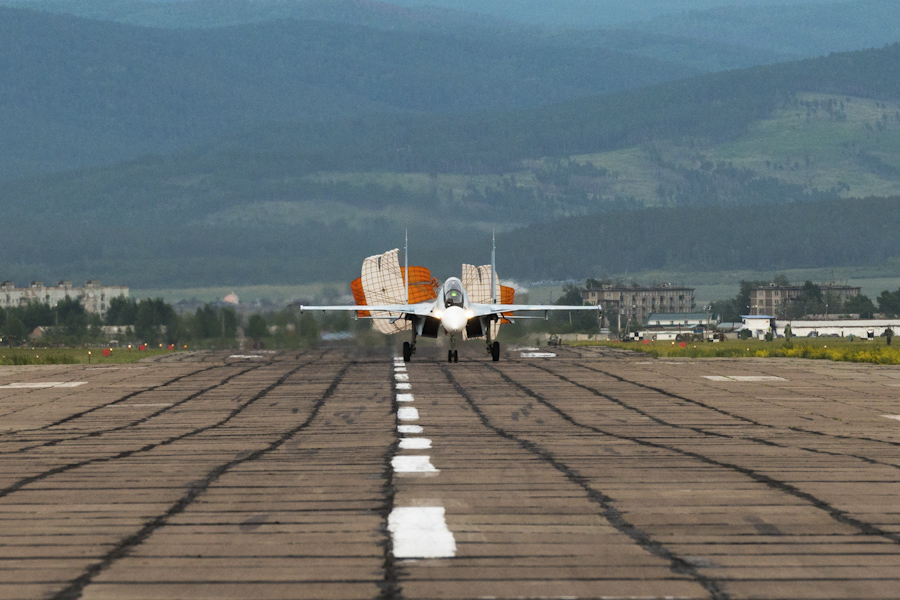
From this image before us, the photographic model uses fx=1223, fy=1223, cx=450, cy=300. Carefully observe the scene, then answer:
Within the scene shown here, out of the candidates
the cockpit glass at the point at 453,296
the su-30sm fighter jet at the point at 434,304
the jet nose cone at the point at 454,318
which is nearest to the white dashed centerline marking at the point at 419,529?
the jet nose cone at the point at 454,318

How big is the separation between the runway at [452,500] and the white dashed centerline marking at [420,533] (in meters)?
0.05

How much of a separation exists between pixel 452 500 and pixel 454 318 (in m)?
39.9

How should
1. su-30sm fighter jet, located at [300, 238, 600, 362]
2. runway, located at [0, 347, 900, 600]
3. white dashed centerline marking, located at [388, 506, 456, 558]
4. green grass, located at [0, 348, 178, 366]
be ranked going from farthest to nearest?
1. green grass, located at [0, 348, 178, 366]
2. su-30sm fighter jet, located at [300, 238, 600, 362]
3. white dashed centerline marking, located at [388, 506, 456, 558]
4. runway, located at [0, 347, 900, 600]

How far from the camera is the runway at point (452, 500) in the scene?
10.7m

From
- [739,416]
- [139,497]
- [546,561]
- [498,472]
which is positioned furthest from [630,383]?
[546,561]

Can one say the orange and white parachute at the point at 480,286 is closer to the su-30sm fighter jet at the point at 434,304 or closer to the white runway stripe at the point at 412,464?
the su-30sm fighter jet at the point at 434,304

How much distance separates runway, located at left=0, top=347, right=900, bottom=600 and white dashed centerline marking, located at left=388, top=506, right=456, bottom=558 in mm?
51

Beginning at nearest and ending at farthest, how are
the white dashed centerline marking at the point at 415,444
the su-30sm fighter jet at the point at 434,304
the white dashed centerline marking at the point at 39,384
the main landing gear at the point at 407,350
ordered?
the white dashed centerline marking at the point at 415,444 < the white dashed centerline marking at the point at 39,384 < the su-30sm fighter jet at the point at 434,304 < the main landing gear at the point at 407,350

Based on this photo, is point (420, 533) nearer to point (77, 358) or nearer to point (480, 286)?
point (480, 286)

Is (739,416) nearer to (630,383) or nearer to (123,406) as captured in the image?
(630,383)

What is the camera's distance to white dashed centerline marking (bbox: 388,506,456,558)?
11750 millimetres

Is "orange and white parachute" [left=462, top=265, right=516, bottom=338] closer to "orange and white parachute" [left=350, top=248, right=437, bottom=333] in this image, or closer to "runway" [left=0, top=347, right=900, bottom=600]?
"orange and white parachute" [left=350, top=248, right=437, bottom=333]

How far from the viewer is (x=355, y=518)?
543 inches

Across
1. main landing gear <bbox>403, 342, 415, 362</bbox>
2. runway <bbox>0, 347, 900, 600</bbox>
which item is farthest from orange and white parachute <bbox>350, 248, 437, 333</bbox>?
runway <bbox>0, 347, 900, 600</bbox>
